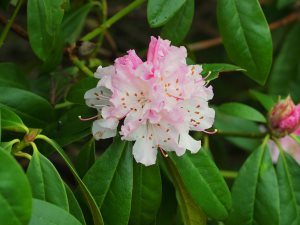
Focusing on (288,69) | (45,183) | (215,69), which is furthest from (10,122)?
(288,69)

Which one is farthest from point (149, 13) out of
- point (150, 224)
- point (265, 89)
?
point (265, 89)

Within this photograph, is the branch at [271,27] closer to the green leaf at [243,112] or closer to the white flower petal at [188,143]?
the green leaf at [243,112]

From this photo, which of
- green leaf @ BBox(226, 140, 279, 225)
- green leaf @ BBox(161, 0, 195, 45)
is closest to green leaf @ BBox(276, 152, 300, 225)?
green leaf @ BBox(226, 140, 279, 225)

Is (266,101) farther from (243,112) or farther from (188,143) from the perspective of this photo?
(188,143)

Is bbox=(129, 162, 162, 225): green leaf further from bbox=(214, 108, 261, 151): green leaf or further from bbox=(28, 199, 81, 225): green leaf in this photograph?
bbox=(214, 108, 261, 151): green leaf

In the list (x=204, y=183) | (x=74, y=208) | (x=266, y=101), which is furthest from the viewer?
(x=266, y=101)

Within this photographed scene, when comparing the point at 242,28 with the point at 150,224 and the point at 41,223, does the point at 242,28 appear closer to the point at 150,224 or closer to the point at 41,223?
the point at 150,224

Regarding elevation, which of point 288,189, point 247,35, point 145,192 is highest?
point 247,35
